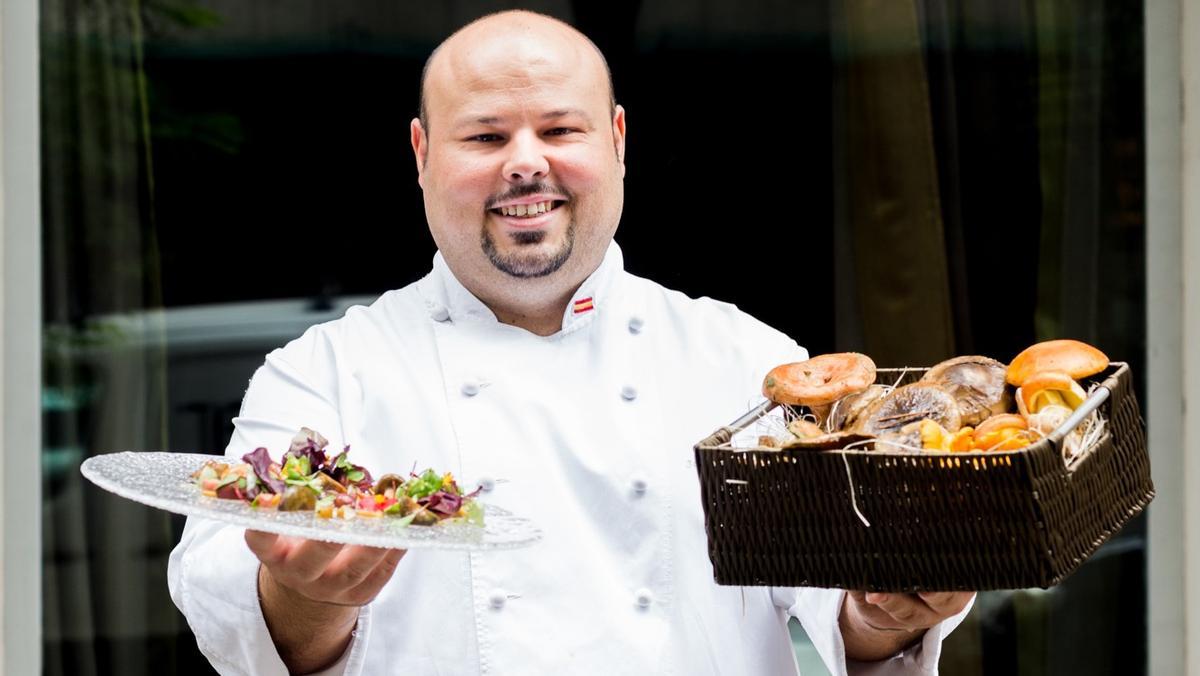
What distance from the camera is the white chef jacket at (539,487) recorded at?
207 cm

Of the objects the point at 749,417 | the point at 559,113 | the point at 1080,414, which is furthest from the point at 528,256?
the point at 1080,414

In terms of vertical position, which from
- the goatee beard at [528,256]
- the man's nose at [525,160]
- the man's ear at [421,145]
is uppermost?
the man's ear at [421,145]

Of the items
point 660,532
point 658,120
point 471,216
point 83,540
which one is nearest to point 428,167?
point 471,216

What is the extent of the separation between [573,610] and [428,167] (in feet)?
2.20

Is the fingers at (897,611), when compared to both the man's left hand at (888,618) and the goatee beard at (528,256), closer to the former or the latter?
the man's left hand at (888,618)

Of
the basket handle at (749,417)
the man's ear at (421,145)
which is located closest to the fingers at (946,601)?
the basket handle at (749,417)

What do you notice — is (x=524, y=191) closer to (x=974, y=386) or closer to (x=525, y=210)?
(x=525, y=210)

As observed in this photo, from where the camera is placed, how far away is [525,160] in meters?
2.09

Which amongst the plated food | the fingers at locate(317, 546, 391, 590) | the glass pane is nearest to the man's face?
the plated food

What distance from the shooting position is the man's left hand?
1803 millimetres

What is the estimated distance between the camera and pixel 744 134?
11.9 ft

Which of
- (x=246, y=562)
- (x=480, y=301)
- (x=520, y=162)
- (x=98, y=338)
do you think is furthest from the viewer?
(x=98, y=338)

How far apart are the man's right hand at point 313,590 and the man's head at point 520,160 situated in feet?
1.74

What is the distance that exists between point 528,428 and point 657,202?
154cm
